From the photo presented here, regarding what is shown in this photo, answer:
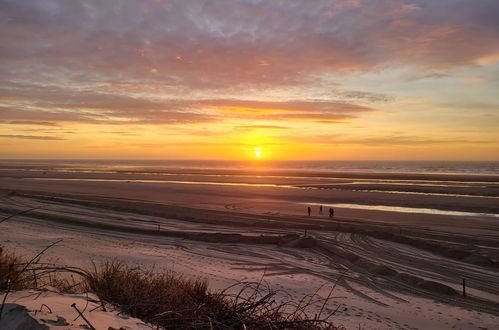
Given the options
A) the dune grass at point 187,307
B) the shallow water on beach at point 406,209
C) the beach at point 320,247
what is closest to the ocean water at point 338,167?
the shallow water on beach at point 406,209

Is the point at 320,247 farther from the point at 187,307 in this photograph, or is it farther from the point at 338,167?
the point at 338,167

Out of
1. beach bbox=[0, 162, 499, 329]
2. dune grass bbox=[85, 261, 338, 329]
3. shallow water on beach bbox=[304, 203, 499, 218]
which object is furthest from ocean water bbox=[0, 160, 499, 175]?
dune grass bbox=[85, 261, 338, 329]

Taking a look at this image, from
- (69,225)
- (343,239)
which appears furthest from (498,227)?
(69,225)

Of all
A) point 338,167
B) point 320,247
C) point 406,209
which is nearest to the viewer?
point 320,247

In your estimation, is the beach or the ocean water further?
the ocean water

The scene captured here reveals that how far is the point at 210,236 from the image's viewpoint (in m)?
18.7

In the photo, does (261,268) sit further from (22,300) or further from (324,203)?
(324,203)

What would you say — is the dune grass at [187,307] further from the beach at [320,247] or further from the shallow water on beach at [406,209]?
the shallow water on beach at [406,209]

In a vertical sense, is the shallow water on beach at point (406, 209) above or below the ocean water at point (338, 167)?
below

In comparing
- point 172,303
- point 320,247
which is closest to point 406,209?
point 320,247

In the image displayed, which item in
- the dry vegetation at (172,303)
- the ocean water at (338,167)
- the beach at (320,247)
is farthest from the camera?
the ocean water at (338,167)

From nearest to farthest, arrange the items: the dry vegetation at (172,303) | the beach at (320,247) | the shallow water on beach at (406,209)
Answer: the dry vegetation at (172,303), the beach at (320,247), the shallow water on beach at (406,209)

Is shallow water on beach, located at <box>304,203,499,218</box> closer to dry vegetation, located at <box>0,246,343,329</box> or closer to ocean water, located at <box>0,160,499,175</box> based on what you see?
dry vegetation, located at <box>0,246,343,329</box>

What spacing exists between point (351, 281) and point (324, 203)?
22555 millimetres
